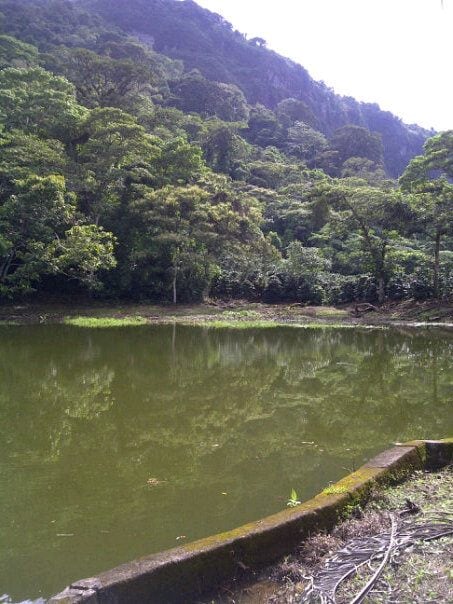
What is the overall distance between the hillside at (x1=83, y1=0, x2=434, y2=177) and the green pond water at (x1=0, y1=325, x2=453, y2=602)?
73568 mm

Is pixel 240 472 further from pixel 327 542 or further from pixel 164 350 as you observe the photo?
pixel 164 350

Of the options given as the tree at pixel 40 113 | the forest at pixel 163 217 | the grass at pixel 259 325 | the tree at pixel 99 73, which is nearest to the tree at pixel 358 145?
the forest at pixel 163 217

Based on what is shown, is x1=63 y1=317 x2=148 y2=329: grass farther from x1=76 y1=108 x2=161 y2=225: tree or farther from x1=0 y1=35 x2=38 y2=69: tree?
x1=0 y1=35 x2=38 y2=69: tree

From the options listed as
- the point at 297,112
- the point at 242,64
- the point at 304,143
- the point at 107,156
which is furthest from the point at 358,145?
the point at 107,156

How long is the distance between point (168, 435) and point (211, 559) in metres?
3.26

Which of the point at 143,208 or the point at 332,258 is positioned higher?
the point at 143,208

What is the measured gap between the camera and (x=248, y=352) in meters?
13.1

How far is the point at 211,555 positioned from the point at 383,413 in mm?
5108

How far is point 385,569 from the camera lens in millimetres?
2709

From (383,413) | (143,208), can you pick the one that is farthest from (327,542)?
(143,208)

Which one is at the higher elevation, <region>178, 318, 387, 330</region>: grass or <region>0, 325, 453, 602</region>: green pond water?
<region>178, 318, 387, 330</region>: grass

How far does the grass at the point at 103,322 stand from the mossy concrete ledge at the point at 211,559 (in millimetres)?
14610

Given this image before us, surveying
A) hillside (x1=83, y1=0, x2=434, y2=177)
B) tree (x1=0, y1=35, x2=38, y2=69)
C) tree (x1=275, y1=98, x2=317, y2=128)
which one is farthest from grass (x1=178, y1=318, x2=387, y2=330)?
hillside (x1=83, y1=0, x2=434, y2=177)

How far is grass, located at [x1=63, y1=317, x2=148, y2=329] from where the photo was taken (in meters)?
17.5
